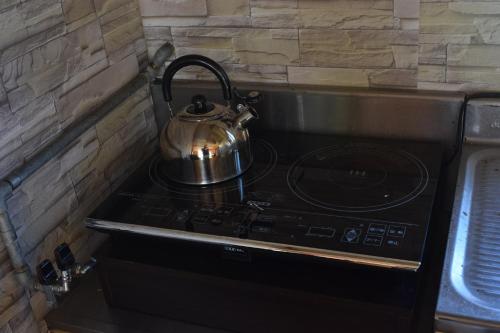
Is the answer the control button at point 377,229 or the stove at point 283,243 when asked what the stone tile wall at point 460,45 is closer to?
the stove at point 283,243

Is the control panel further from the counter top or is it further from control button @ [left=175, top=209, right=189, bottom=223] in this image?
the counter top

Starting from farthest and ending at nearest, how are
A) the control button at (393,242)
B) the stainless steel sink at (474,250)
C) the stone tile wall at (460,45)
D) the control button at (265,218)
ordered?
the stone tile wall at (460,45) → the control button at (265,218) → the control button at (393,242) → the stainless steel sink at (474,250)

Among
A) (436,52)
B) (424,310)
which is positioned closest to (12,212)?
(424,310)

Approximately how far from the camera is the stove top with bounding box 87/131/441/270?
1013 millimetres

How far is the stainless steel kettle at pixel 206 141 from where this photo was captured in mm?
1210

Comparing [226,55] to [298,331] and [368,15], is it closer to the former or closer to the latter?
[368,15]

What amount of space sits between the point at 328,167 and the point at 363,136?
0.16 m

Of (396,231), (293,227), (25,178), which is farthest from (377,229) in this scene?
(25,178)

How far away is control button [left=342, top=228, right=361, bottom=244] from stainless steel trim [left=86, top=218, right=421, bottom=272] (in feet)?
0.12

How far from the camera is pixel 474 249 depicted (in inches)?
40.2

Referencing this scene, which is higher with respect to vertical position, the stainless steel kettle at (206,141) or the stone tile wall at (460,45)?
the stone tile wall at (460,45)

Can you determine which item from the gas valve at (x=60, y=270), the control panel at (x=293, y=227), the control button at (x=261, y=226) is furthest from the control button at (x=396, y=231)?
the gas valve at (x=60, y=270)

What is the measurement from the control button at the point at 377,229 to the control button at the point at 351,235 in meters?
0.02

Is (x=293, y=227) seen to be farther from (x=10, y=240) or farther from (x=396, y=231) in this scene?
(x=10, y=240)
